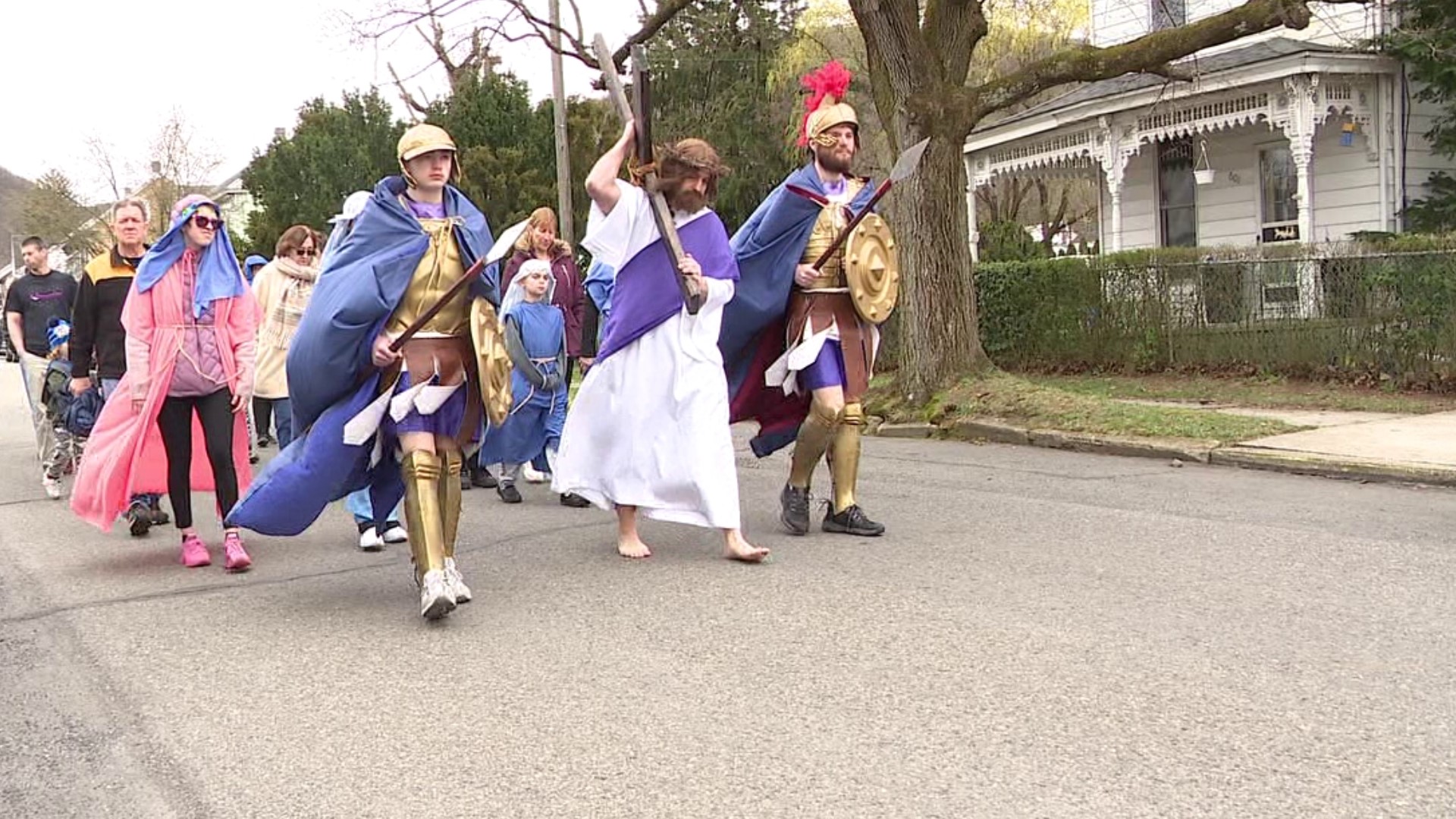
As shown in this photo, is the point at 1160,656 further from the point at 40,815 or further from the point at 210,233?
the point at 210,233

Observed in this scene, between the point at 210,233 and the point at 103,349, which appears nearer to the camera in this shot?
the point at 210,233

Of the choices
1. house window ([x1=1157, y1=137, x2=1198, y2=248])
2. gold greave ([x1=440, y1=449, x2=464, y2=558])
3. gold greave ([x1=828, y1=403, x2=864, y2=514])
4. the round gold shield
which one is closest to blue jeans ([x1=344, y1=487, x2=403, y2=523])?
gold greave ([x1=440, y1=449, x2=464, y2=558])

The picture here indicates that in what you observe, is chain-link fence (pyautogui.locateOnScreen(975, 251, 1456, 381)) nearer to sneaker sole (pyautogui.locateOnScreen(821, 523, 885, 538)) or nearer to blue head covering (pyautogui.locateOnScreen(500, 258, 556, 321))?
sneaker sole (pyautogui.locateOnScreen(821, 523, 885, 538))

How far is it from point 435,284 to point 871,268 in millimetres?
2218

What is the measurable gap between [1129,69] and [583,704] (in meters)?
8.69

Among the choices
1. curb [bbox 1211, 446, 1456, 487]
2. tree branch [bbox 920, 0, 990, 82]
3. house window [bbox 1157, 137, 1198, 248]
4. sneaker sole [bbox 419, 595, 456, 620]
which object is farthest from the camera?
house window [bbox 1157, 137, 1198, 248]

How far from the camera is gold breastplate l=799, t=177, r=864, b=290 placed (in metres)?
6.39

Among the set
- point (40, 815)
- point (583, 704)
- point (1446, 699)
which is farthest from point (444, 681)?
point (1446, 699)

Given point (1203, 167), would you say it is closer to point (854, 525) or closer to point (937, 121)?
point (937, 121)

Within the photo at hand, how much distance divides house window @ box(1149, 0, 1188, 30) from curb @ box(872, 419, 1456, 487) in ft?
37.3

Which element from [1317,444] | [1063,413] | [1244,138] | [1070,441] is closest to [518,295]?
[1070,441]

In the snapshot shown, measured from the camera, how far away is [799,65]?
27703 millimetres

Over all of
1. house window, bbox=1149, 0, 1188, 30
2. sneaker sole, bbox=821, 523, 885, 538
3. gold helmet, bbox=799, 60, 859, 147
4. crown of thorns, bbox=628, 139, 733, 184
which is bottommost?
sneaker sole, bbox=821, 523, 885, 538

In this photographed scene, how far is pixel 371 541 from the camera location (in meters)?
6.89
